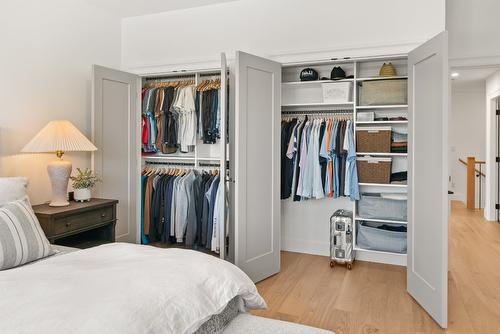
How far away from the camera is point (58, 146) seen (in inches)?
123

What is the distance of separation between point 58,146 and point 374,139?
289 centimetres

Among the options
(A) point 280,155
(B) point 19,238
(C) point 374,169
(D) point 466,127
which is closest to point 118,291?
(B) point 19,238

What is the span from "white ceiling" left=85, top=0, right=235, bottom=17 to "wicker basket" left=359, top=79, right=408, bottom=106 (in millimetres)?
1762

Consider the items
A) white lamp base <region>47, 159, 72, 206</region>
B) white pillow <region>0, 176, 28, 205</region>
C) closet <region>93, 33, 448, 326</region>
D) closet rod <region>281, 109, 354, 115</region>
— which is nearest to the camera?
white pillow <region>0, 176, 28, 205</region>

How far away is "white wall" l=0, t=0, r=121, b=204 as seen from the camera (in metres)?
3.16

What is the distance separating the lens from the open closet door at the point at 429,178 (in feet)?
8.45

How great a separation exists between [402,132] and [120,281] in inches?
130

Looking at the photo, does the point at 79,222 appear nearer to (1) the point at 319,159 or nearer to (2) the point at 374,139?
(1) the point at 319,159

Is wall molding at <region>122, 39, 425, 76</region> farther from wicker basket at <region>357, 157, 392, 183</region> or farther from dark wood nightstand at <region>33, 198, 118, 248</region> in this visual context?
dark wood nightstand at <region>33, 198, 118, 248</region>

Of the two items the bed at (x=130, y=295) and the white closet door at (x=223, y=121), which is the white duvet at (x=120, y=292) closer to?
the bed at (x=130, y=295)

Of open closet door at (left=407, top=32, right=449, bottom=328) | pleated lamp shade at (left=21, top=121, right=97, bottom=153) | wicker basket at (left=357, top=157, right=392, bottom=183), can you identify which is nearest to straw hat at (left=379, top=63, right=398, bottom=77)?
open closet door at (left=407, top=32, right=449, bottom=328)

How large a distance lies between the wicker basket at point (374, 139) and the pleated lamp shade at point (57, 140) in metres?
2.57

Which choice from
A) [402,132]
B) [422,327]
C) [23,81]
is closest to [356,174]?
[402,132]

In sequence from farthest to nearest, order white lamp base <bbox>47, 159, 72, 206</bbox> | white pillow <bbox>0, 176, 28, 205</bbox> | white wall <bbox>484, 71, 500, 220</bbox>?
white wall <bbox>484, 71, 500, 220</bbox>, white lamp base <bbox>47, 159, 72, 206</bbox>, white pillow <bbox>0, 176, 28, 205</bbox>
